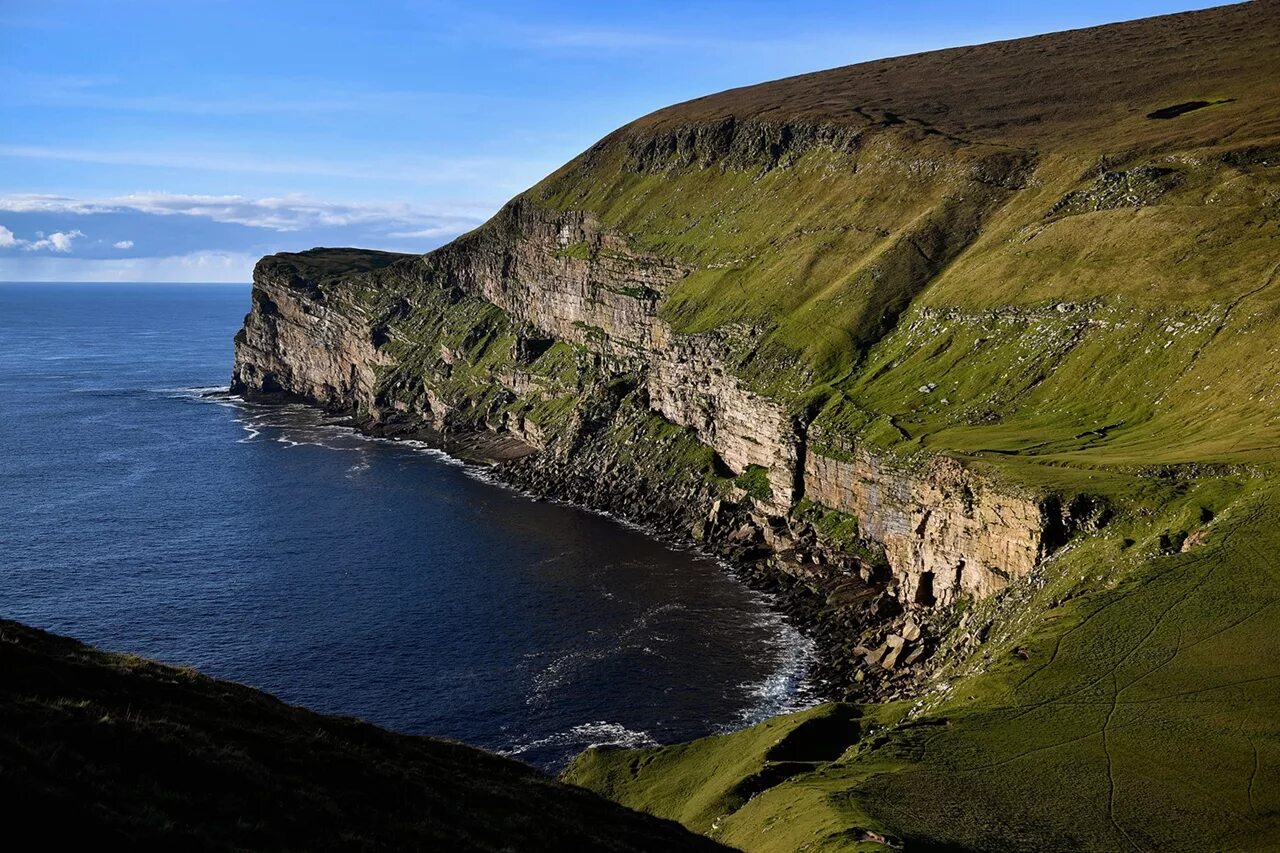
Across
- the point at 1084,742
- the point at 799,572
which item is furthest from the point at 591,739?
the point at 799,572

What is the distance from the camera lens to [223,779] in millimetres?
31578

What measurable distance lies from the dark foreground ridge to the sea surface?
4025cm

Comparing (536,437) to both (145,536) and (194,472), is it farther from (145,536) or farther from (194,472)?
(145,536)

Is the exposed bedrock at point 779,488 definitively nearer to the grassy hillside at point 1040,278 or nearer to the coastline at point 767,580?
the coastline at point 767,580

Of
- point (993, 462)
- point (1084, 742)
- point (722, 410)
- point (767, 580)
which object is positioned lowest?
point (767, 580)

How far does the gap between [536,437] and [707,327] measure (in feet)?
140

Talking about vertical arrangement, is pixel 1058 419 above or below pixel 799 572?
above

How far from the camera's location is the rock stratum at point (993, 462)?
2205 inches

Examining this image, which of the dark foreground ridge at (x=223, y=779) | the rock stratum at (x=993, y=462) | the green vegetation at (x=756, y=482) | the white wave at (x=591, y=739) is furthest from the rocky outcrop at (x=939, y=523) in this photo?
the dark foreground ridge at (x=223, y=779)

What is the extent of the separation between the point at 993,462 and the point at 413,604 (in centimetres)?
6365

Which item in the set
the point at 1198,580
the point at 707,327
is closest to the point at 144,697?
the point at 1198,580

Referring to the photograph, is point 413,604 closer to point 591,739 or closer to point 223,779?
A: point 591,739

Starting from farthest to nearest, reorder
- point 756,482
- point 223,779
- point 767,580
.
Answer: point 756,482
point 767,580
point 223,779

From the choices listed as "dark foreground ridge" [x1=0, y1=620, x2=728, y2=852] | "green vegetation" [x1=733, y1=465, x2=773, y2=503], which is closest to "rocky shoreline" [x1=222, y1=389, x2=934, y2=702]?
"green vegetation" [x1=733, y1=465, x2=773, y2=503]
